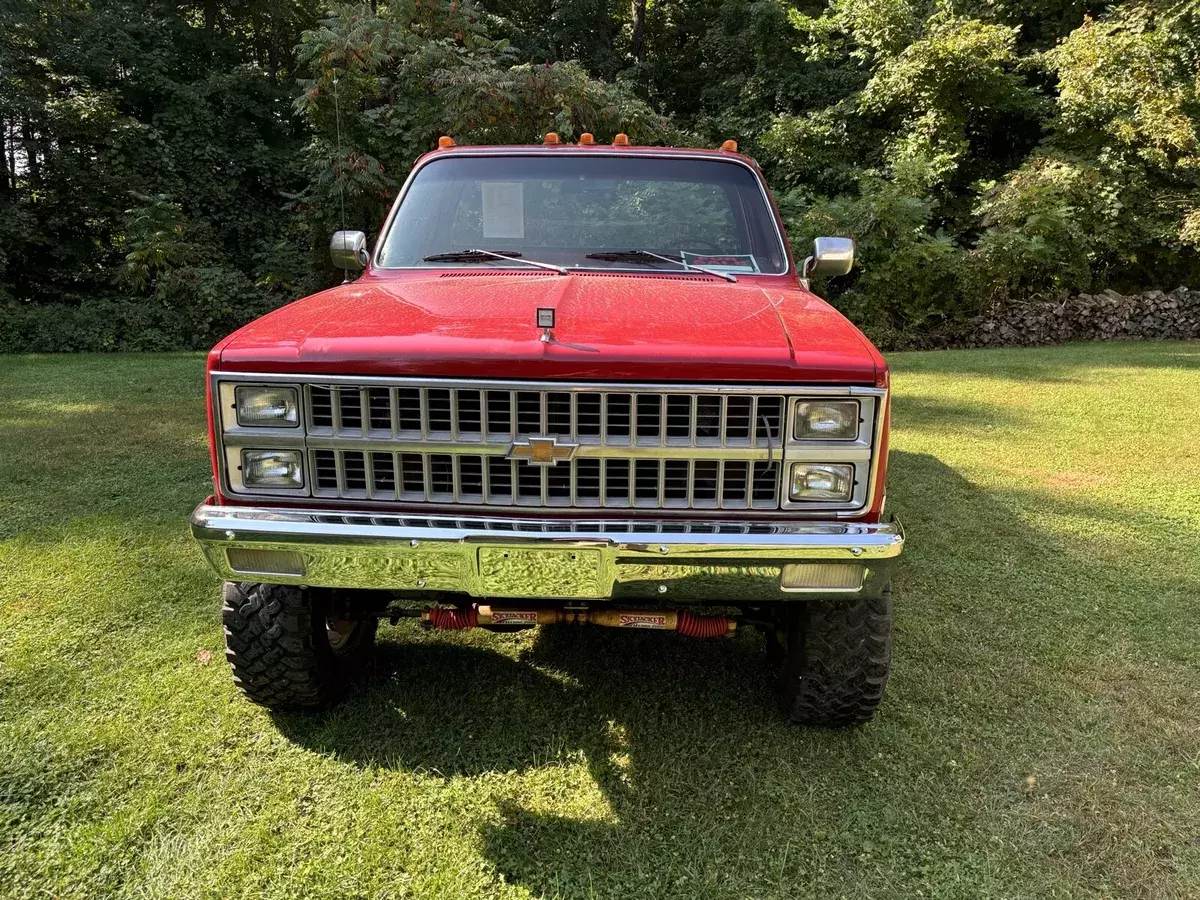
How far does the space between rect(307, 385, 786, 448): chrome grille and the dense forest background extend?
9.96 metres

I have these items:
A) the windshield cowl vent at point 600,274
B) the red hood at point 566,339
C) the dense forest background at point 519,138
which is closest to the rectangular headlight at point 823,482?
the red hood at point 566,339

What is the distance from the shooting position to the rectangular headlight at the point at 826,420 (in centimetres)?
226

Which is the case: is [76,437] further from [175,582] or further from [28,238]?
[28,238]

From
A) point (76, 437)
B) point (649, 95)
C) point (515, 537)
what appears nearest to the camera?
point (515, 537)

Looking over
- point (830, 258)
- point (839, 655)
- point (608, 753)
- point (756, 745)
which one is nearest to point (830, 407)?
point (839, 655)

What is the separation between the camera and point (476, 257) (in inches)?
129

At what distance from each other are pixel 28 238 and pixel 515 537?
50.7 ft

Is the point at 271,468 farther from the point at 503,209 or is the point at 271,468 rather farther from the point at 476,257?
the point at 503,209

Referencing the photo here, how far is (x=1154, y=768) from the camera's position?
2.65 meters

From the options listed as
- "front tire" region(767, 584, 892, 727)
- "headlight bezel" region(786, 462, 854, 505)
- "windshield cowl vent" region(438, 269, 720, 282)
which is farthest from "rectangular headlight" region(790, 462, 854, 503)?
"windshield cowl vent" region(438, 269, 720, 282)

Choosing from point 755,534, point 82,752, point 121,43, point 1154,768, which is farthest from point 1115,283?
point 121,43

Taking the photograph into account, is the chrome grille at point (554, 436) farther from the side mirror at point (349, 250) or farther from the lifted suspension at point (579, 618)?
the side mirror at point (349, 250)

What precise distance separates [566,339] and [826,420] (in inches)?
30.0

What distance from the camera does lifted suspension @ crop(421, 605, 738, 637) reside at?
2529 millimetres
